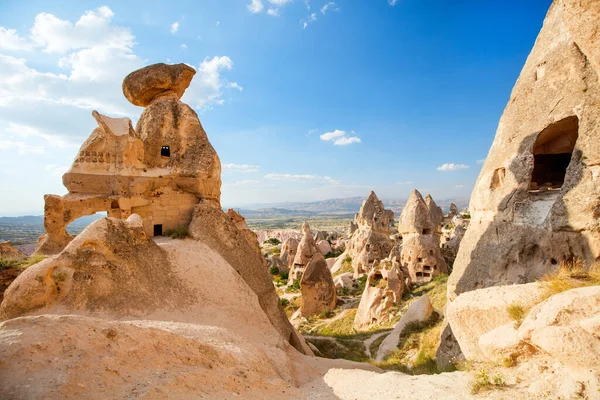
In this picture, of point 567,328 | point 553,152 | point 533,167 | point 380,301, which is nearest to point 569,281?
point 567,328

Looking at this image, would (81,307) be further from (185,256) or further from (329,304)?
(329,304)

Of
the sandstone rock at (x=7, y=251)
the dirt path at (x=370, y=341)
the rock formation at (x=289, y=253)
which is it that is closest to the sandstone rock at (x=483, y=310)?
the dirt path at (x=370, y=341)

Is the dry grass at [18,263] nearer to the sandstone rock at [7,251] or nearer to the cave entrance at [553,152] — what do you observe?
the sandstone rock at [7,251]

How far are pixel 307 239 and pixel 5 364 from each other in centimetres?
2347

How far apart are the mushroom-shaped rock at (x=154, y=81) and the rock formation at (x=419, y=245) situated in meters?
16.7

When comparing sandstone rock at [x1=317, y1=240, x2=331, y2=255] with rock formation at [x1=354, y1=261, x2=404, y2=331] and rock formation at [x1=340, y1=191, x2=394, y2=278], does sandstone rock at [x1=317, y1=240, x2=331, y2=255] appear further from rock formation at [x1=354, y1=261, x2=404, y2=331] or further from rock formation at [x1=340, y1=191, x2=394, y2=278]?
rock formation at [x1=354, y1=261, x2=404, y2=331]

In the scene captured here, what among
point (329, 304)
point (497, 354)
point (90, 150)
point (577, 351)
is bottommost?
point (329, 304)

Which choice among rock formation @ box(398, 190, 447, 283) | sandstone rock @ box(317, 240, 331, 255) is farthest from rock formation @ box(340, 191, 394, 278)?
Result: sandstone rock @ box(317, 240, 331, 255)

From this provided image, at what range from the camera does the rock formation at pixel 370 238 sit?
24.6m

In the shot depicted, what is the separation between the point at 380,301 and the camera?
14.5 m

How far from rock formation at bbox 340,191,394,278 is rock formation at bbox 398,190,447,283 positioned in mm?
3353

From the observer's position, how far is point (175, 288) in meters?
6.71

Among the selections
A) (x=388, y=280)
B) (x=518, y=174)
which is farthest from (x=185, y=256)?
(x=388, y=280)

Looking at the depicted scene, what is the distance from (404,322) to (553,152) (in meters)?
6.99
